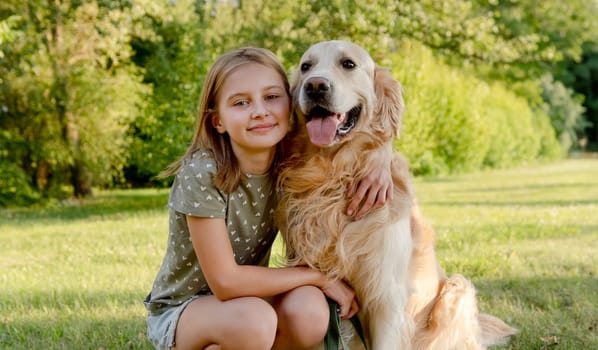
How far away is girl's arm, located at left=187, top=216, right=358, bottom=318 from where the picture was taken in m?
2.33

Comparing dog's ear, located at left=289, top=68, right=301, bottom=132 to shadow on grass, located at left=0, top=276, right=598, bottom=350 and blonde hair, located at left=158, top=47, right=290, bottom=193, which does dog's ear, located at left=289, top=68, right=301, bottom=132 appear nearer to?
blonde hair, located at left=158, top=47, right=290, bottom=193

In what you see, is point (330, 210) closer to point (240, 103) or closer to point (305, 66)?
point (240, 103)

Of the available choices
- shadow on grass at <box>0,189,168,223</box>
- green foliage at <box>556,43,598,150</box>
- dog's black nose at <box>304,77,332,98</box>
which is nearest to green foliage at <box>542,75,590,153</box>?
green foliage at <box>556,43,598,150</box>

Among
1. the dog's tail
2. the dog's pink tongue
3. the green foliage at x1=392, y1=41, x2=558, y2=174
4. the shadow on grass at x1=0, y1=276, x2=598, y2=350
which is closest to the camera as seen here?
the dog's pink tongue

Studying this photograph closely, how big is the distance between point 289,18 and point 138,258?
575 centimetres

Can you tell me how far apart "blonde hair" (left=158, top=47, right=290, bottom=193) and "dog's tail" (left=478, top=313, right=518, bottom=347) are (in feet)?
4.86

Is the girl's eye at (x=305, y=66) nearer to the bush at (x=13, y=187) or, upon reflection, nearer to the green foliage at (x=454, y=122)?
the green foliage at (x=454, y=122)

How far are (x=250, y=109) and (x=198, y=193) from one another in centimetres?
38

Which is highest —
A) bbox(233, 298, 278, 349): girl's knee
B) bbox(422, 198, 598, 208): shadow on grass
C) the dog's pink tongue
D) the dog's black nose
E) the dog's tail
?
the dog's black nose

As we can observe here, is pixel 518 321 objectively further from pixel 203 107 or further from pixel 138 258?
pixel 138 258

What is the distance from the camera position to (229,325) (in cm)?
233

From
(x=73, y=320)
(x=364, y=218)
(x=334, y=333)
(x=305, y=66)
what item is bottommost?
(x=73, y=320)

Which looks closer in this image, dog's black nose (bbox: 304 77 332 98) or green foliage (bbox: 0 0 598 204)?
dog's black nose (bbox: 304 77 332 98)

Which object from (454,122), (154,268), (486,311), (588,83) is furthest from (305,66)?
(588,83)
